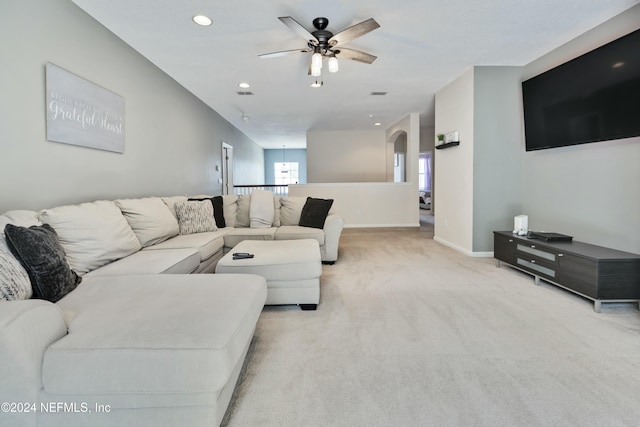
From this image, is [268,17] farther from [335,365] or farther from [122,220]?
[335,365]

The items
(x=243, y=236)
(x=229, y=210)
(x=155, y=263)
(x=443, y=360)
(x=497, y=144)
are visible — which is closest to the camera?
(x=443, y=360)

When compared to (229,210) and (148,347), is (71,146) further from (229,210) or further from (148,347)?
(148,347)

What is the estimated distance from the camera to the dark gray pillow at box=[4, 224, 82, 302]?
1.43 meters

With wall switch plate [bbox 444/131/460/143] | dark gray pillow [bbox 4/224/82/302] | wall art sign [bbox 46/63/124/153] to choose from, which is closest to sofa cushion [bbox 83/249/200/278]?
dark gray pillow [bbox 4/224/82/302]

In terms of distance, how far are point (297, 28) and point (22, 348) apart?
2720 mm

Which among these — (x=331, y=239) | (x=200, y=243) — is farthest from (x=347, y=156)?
(x=200, y=243)

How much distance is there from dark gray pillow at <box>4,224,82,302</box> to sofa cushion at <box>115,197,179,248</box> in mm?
1119

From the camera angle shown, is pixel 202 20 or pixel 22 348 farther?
pixel 202 20

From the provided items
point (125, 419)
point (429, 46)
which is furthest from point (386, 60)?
point (125, 419)

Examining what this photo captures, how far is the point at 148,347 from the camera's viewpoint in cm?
104

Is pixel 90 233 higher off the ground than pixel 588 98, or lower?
lower

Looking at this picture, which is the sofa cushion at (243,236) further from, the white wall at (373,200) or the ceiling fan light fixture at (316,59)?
the white wall at (373,200)

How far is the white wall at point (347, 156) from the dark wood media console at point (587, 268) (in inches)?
230

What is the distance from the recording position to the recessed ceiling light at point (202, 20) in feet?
8.84
